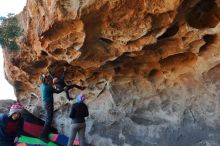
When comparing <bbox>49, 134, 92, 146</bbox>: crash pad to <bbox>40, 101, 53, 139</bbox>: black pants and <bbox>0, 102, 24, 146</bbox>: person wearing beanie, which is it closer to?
<bbox>40, 101, 53, 139</bbox>: black pants

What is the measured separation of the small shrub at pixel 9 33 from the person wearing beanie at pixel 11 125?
2.68 metres

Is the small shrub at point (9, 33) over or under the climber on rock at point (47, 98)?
over

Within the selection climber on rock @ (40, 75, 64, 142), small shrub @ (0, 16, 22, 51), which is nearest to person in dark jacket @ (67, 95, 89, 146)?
climber on rock @ (40, 75, 64, 142)

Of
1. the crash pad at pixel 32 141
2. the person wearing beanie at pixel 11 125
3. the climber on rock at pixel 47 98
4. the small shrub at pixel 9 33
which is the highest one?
the small shrub at pixel 9 33

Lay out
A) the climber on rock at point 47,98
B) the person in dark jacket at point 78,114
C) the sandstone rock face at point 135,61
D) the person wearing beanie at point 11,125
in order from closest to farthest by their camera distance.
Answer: the person wearing beanie at point 11,125 → the sandstone rock face at point 135,61 → the person in dark jacket at point 78,114 → the climber on rock at point 47,98

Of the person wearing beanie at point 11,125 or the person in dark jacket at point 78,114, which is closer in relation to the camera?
the person wearing beanie at point 11,125

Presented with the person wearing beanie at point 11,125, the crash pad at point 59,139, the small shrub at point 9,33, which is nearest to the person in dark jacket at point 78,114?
the crash pad at point 59,139

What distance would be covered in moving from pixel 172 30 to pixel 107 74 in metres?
2.27

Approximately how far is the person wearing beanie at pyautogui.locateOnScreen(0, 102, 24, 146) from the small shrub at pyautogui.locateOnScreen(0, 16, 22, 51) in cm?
268

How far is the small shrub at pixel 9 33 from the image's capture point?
824cm

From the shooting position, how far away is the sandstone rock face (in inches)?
248

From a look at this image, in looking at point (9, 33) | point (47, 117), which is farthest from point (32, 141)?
point (9, 33)

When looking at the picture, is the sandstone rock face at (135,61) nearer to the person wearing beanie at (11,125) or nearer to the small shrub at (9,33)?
the small shrub at (9,33)

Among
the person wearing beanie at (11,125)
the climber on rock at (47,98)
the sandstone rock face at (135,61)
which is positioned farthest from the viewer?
the climber on rock at (47,98)
